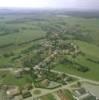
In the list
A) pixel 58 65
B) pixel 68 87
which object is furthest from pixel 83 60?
pixel 68 87

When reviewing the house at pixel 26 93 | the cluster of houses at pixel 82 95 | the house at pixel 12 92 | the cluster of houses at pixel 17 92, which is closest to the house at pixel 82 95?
the cluster of houses at pixel 82 95

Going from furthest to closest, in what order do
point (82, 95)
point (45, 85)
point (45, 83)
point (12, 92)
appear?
point (45, 83) < point (45, 85) < point (12, 92) < point (82, 95)

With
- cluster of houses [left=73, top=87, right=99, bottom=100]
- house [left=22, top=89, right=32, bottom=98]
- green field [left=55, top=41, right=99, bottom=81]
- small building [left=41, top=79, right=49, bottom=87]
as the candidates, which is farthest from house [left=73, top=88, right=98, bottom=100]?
house [left=22, top=89, right=32, bottom=98]

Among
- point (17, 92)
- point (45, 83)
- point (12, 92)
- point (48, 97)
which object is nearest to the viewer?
point (48, 97)

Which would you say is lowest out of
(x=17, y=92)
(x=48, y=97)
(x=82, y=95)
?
(x=48, y=97)

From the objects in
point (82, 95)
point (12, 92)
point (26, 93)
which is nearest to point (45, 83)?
point (26, 93)

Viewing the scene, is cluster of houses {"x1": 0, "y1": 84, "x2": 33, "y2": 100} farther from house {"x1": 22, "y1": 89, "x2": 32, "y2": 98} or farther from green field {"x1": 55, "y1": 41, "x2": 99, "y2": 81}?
green field {"x1": 55, "y1": 41, "x2": 99, "y2": 81}

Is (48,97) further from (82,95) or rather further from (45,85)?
(82,95)

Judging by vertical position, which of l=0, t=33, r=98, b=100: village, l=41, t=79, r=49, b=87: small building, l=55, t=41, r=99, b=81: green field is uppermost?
l=41, t=79, r=49, b=87: small building

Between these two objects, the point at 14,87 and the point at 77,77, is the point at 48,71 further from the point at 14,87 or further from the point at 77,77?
the point at 14,87
